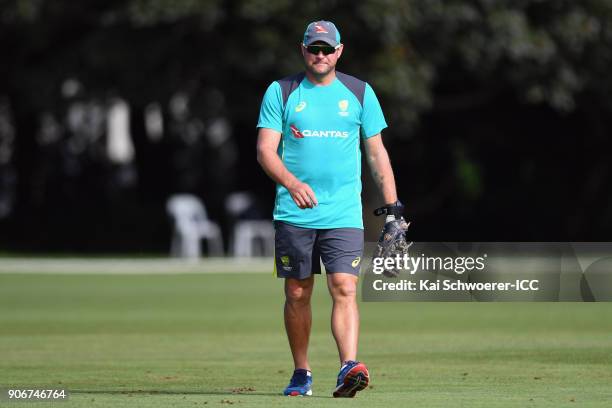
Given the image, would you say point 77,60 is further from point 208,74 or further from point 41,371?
point 41,371

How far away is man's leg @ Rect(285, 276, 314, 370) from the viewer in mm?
10758

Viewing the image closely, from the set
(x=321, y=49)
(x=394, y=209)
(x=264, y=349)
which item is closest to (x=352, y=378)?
(x=394, y=209)

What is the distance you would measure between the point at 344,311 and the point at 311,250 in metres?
0.45

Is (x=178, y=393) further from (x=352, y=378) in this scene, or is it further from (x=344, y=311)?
(x=352, y=378)

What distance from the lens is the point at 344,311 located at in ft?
34.7

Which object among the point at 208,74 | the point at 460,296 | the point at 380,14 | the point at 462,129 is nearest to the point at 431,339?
the point at 460,296

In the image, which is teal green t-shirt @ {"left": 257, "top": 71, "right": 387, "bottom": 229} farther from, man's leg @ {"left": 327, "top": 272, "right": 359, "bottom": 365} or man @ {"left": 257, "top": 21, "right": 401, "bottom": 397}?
man's leg @ {"left": 327, "top": 272, "right": 359, "bottom": 365}

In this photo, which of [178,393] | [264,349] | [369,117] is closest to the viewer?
[369,117]

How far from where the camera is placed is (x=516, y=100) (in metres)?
40.7

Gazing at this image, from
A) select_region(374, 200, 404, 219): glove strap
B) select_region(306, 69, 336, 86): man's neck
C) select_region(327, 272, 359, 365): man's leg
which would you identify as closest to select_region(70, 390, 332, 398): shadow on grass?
select_region(327, 272, 359, 365): man's leg

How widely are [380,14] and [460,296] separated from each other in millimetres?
18177

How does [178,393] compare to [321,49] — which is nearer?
[321,49]

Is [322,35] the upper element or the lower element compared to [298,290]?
upper

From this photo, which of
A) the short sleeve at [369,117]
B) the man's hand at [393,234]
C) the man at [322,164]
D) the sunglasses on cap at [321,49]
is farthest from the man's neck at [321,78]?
the man's hand at [393,234]
